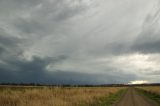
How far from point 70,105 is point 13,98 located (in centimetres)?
481

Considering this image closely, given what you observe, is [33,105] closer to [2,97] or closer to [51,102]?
[51,102]

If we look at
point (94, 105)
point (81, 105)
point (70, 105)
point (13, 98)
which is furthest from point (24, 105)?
point (94, 105)

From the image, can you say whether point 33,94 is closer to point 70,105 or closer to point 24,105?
point 70,105

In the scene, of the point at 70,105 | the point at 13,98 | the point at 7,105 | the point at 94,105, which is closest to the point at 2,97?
the point at 13,98

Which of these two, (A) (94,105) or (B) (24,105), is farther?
(A) (94,105)

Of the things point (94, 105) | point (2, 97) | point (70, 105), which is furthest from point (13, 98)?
point (94, 105)

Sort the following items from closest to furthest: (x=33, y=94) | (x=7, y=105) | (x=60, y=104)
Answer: (x=7, y=105) < (x=60, y=104) < (x=33, y=94)

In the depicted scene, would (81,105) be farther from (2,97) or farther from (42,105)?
(2,97)

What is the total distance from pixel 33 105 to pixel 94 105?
7839mm

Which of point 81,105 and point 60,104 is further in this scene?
point 81,105

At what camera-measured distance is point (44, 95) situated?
2597cm

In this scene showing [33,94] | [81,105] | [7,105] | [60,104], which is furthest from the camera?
[33,94]

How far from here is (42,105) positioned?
18953mm

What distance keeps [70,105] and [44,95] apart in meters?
5.09
